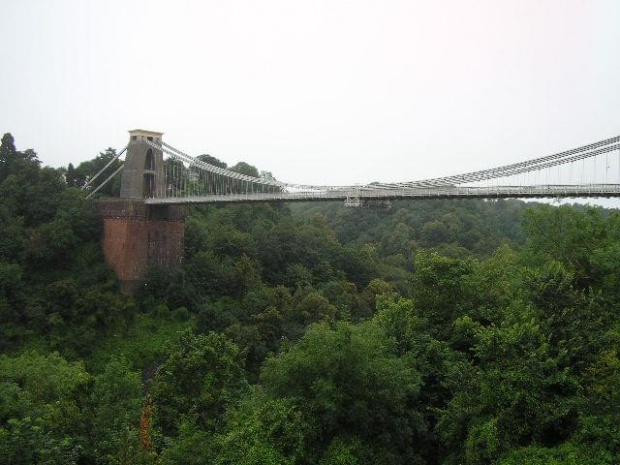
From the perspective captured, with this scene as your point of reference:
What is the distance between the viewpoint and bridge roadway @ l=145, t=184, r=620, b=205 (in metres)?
16.2

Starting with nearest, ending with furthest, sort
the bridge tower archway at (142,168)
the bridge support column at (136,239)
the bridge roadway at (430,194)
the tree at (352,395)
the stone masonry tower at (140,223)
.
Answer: the tree at (352,395) < the bridge roadway at (430,194) < the bridge support column at (136,239) < the stone masonry tower at (140,223) < the bridge tower archway at (142,168)

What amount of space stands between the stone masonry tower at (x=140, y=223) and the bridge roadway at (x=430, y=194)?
3.37ft

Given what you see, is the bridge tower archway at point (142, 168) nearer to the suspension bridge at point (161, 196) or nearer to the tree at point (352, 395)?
the suspension bridge at point (161, 196)

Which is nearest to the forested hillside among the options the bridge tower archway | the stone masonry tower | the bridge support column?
the bridge support column

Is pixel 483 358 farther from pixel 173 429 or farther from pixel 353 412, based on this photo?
pixel 173 429

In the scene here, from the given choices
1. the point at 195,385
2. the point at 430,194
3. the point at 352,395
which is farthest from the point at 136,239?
the point at 352,395

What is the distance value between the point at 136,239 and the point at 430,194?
1335 cm

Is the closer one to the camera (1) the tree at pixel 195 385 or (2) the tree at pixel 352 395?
(2) the tree at pixel 352 395

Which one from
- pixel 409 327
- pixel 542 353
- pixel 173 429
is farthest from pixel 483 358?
pixel 173 429

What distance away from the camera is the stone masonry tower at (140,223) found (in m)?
26.0

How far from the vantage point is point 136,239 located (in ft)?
86.3

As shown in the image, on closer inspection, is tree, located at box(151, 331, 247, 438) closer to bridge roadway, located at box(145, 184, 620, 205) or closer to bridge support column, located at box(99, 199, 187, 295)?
bridge roadway, located at box(145, 184, 620, 205)

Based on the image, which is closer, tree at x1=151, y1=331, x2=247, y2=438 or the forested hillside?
the forested hillside

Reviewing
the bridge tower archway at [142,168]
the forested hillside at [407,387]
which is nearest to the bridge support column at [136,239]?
the bridge tower archway at [142,168]
